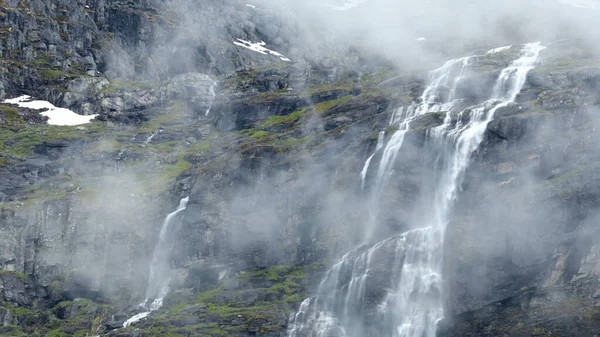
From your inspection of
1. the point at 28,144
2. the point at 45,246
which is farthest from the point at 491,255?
the point at 28,144

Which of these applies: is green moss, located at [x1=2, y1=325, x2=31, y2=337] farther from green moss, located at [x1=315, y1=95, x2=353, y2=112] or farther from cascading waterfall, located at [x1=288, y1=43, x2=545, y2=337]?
green moss, located at [x1=315, y1=95, x2=353, y2=112]

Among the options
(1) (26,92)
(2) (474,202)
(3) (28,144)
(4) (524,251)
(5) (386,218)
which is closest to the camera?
(4) (524,251)

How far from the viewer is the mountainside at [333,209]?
91750 millimetres

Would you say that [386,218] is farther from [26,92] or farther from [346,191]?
[26,92]

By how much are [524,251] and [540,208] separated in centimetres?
580

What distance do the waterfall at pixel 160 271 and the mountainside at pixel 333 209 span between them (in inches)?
16.0

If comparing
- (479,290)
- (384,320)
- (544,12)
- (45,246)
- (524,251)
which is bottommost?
(45,246)

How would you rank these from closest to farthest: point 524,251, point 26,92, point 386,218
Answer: point 524,251 < point 386,218 < point 26,92

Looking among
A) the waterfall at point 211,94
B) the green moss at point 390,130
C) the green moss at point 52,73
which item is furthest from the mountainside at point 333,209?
the green moss at point 52,73

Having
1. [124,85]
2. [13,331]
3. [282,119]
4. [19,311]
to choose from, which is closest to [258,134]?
[282,119]

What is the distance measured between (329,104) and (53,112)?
67.2 m

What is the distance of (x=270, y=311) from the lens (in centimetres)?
10181

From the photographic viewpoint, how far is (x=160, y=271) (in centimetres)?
12000

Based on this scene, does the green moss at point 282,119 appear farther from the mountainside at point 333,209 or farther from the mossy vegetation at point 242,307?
the mossy vegetation at point 242,307
